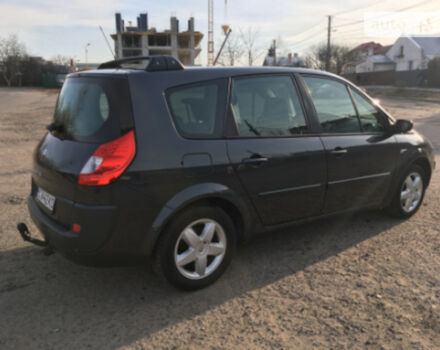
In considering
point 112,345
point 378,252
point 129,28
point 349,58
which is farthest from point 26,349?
point 129,28

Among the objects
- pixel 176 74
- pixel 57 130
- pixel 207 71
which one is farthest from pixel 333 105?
pixel 57 130

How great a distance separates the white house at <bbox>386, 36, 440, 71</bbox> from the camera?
6975 cm

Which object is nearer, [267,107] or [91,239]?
[91,239]

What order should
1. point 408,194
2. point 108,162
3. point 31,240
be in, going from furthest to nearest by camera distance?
1. point 408,194
2. point 31,240
3. point 108,162

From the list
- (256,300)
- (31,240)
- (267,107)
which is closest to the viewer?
(256,300)

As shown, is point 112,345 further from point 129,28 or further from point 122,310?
point 129,28

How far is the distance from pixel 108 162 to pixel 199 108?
2.77 feet

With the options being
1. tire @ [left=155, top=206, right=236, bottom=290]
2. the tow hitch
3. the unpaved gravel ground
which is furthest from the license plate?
tire @ [left=155, top=206, right=236, bottom=290]

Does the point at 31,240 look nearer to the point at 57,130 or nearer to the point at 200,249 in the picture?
the point at 57,130

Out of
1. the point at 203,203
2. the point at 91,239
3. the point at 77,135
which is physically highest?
the point at 77,135

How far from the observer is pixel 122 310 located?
287 cm

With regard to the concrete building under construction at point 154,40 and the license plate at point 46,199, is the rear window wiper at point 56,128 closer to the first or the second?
the license plate at point 46,199

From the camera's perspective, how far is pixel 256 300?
2980 mm

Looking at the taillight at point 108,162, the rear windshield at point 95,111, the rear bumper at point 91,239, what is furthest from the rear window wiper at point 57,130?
the rear bumper at point 91,239
